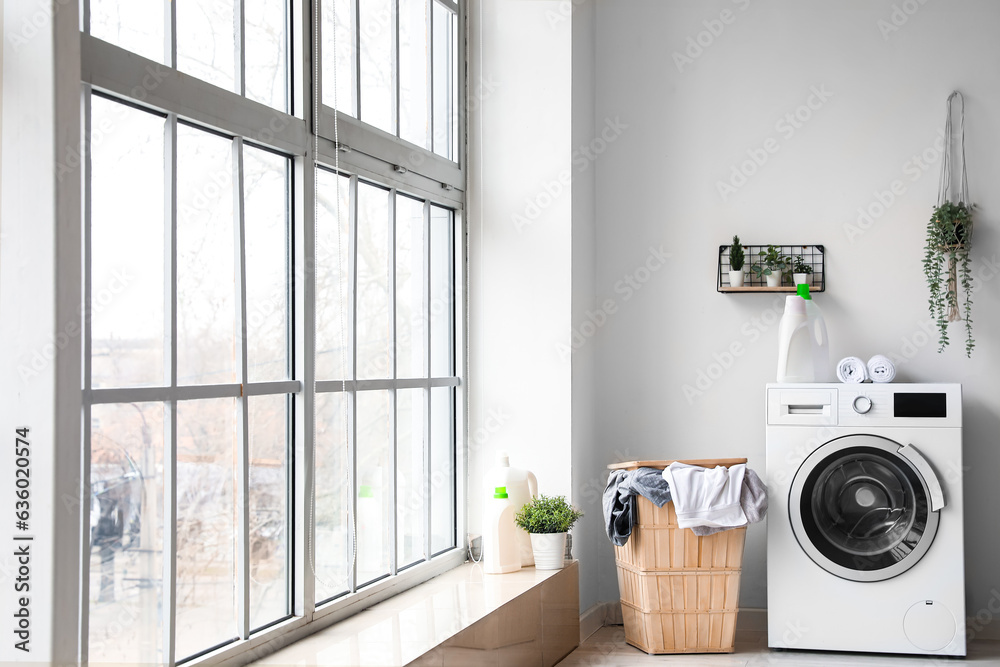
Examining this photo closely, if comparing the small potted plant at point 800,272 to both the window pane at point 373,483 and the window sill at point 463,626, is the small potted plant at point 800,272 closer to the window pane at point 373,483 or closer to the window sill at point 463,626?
the window sill at point 463,626

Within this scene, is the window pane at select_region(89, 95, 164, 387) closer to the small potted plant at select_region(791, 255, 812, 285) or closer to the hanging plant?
the small potted plant at select_region(791, 255, 812, 285)

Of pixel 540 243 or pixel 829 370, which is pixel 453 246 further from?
pixel 829 370

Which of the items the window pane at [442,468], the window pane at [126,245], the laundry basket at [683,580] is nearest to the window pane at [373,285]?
the window pane at [442,468]

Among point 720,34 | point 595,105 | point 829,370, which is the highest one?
point 720,34

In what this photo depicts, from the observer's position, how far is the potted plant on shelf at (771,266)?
3621 mm

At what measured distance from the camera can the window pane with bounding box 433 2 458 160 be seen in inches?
132

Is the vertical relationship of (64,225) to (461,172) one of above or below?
below

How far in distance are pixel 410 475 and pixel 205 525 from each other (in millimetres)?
1078

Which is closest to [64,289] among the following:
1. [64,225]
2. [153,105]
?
[64,225]

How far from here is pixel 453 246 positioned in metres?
3.47

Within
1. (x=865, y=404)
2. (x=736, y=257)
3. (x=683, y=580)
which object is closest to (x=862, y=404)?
(x=865, y=404)

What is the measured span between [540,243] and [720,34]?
3.95 feet

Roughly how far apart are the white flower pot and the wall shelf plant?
1220 mm

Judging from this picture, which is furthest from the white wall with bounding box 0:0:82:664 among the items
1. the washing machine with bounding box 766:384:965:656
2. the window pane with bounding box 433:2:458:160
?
the washing machine with bounding box 766:384:965:656
